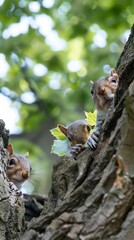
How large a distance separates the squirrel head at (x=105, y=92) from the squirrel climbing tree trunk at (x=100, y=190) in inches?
44.3

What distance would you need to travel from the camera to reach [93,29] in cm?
901

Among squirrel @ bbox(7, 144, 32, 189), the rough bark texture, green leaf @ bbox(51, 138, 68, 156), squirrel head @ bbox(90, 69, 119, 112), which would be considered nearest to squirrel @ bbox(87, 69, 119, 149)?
squirrel head @ bbox(90, 69, 119, 112)

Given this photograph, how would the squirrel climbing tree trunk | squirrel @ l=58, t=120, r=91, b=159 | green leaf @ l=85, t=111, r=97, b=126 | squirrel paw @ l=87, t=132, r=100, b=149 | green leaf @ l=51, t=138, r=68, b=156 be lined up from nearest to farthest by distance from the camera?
the squirrel climbing tree trunk, squirrel paw @ l=87, t=132, r=100, b=149, green leaf @ l=51, t=138, r=68, b=156, green leaf @ l=85, t=111, r=97, b=126, squirrel @ l=58, t=120, r=91, b=159

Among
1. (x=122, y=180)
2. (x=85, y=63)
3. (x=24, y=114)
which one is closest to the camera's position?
(x=122, y=180)

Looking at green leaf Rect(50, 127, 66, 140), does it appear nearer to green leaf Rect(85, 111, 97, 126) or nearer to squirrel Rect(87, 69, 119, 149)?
green leaf Rect(85, 111, 97, 126)

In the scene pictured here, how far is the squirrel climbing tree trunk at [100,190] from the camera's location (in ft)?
6.74

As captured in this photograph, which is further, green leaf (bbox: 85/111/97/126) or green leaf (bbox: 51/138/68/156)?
green leaf (bbox: 85/111/97/126)

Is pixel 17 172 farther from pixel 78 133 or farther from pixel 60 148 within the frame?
pixel 60 148

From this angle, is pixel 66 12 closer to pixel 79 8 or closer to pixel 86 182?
pixel 79 8

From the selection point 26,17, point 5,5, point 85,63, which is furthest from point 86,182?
point 85,63

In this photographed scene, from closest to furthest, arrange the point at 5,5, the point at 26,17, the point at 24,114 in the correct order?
1. the point at 5,5
2. the point at 26,17
3. the point at 24,114

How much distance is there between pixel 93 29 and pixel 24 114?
1763mm

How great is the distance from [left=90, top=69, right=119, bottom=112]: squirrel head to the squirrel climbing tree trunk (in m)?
1.13

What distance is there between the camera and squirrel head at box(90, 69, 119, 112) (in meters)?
3.85
